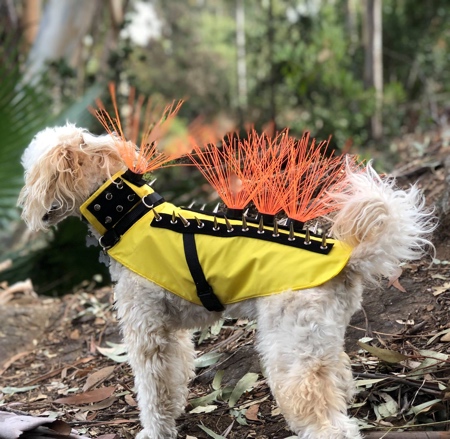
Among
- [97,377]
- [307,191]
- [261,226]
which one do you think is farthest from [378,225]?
[97,377]

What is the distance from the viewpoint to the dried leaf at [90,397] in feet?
11.0

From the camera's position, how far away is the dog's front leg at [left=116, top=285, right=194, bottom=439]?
2.75 m

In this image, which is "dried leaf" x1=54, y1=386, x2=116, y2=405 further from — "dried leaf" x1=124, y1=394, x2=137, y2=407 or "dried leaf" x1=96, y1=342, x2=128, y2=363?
"dried leaf" x1=96, y1=342, x2=128, y2=363

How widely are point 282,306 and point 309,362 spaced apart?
0.25 meters

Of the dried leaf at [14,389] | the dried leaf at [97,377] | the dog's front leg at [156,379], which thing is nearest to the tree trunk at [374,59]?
the dried leaf at [97,377]

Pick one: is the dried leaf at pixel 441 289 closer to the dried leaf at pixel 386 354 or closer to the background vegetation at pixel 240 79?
the dried leaf at pixel 386 354

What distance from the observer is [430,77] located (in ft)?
48.1

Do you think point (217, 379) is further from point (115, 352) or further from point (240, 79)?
point (240, 79)

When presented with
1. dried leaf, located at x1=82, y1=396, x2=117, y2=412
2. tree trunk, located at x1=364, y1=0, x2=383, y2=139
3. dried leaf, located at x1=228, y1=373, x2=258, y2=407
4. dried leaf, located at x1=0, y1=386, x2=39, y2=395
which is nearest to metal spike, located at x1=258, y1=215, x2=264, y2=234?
dried leaf, located at x1=228, y1=373, x2=258, y2=407

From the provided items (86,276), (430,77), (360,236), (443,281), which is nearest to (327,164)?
(360,236)

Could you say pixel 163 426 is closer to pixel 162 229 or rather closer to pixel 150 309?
pixel 150 309

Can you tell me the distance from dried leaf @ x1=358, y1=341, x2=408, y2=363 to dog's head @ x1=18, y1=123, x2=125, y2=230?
158 centimetres

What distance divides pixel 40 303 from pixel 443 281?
3.35m

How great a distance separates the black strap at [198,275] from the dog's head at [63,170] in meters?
0.57
